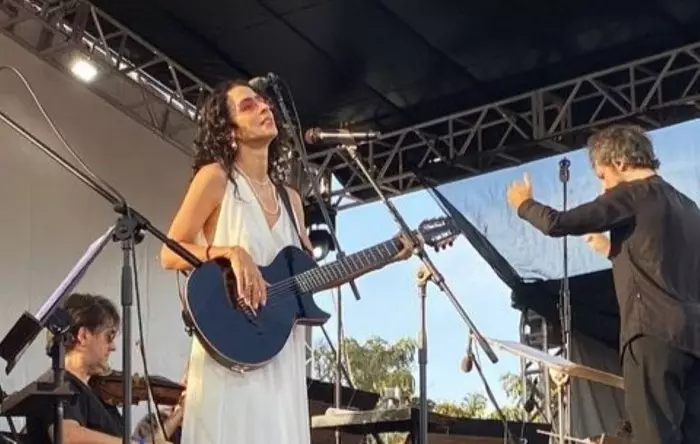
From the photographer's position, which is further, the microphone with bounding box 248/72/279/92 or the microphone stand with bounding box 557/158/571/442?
the microphone stand with bounding box 557/158/571/442

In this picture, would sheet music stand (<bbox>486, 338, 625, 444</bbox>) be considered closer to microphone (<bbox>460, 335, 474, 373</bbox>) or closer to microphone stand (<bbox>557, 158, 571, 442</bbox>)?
microphone (<bbox>460, 335, 474, 373</bbox>)

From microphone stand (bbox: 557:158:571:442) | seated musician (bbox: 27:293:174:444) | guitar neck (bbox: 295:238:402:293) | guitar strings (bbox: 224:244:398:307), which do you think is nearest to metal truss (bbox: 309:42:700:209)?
microphone stand (bbox: 557:158:571:442)

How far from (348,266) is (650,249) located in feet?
3.35

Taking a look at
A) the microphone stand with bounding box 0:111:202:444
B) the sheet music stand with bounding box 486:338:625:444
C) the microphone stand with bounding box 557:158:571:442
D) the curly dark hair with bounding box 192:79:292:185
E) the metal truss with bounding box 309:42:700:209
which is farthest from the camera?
the metal truss with bounding box 309:42:700:209

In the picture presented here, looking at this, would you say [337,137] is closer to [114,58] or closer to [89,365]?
[89,365]

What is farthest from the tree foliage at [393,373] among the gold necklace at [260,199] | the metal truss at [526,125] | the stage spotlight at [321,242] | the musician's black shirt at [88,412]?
the gold necklace at [260,199]

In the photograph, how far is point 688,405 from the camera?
12.2 feet

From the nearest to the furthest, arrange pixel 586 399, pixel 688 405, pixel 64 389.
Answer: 1. pixel 64 389
2. pixel 688 405
3. pixel 586 399

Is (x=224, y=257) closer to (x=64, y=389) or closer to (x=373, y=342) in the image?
(x=64, y=389)

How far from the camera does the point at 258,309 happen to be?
3152mm

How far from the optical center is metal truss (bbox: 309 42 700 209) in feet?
24.7

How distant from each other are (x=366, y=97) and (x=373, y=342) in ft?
5.79

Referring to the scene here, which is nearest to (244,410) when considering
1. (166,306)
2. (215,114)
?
(215,114)

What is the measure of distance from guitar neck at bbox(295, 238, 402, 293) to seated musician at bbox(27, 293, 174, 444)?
99 centimetres
